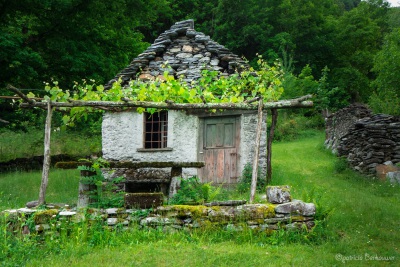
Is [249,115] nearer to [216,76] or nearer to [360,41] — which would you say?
[216,76]

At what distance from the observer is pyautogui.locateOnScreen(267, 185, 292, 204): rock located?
6289 mm

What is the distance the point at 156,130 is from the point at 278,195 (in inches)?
238

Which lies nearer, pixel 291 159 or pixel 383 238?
pixel 383 238

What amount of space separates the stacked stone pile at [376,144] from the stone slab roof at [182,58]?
4881 mm

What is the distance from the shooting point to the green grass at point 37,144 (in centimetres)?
1578

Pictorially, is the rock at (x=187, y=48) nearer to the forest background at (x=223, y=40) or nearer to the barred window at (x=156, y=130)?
the barred window at (x=156, y=130)

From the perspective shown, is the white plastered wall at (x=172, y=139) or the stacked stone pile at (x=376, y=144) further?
the stacked stone pile at (x=376, y=144)

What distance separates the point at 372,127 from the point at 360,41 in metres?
22.4

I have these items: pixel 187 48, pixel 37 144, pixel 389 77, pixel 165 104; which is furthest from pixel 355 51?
pixel 165 104

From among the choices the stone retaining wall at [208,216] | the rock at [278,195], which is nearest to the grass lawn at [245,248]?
the stone retaining wall at [208,216]

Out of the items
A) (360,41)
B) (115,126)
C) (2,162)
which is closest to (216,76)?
(115,126)

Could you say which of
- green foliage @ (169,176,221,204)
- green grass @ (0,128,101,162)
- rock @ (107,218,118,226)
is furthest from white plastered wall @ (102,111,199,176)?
rock @ (107,218,118,226)

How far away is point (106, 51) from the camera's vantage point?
1544cm

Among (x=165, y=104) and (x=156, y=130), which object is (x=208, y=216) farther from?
(x=156, y=130)
